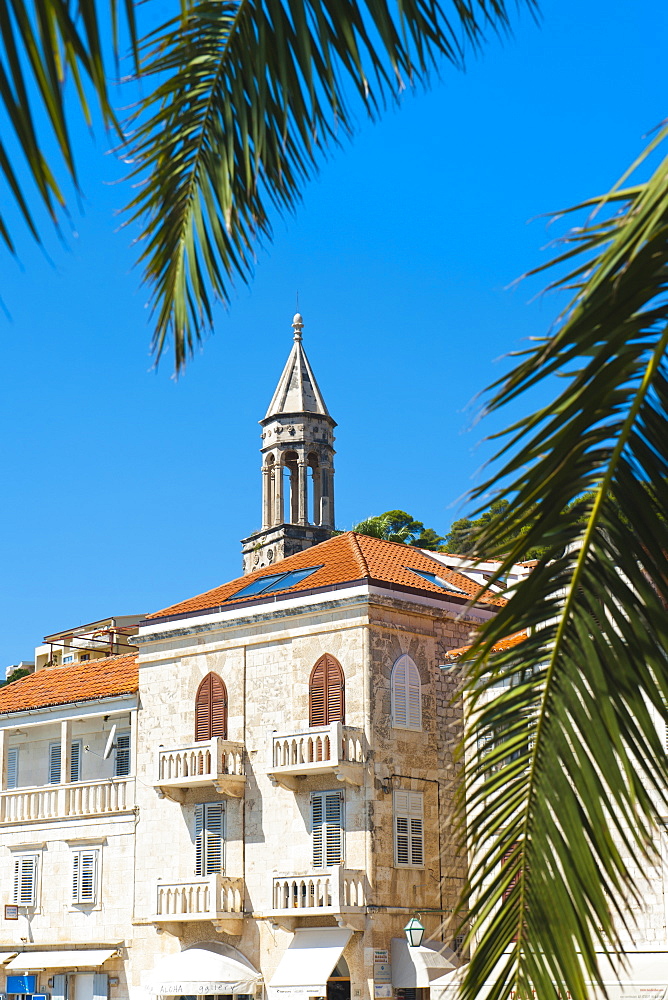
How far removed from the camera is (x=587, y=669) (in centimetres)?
422

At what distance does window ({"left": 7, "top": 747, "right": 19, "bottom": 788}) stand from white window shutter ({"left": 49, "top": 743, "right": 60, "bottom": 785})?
5.34 feet

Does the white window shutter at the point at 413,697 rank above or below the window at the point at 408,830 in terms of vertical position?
above

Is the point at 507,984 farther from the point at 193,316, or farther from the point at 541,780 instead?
the point at 193,316

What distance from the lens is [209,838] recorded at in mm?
34281

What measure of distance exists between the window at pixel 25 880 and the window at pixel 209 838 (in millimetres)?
6489

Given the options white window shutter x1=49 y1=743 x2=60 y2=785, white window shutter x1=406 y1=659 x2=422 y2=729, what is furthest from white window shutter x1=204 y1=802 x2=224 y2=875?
white window shutter x1=49 y1=743 x2=60 y2=785

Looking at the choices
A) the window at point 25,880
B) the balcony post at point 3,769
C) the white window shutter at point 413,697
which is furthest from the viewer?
the balcony post at point 3,769

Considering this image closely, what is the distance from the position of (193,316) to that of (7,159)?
5.95ft

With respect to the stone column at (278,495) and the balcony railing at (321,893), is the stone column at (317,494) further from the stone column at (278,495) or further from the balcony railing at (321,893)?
the balcony railing at (321,893)

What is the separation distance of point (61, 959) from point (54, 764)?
596 cm

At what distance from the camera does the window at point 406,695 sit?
108ft

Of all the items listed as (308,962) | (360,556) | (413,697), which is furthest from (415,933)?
(360,556)

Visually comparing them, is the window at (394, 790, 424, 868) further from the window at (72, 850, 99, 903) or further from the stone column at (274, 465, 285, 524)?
the stone column at (274, 465, 285, 524)

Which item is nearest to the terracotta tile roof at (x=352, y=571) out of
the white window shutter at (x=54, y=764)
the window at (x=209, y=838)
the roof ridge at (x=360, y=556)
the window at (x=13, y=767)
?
the roof ridge at (x=360, y=556)
